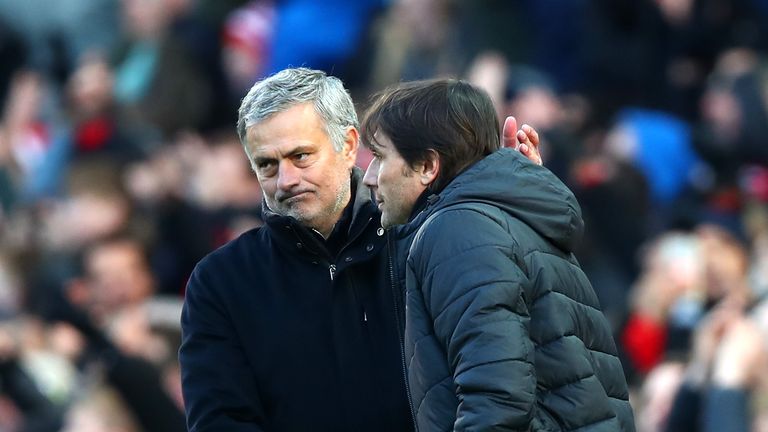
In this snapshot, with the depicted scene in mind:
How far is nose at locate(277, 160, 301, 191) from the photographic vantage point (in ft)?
13.2

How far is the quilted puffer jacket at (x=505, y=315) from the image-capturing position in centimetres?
326

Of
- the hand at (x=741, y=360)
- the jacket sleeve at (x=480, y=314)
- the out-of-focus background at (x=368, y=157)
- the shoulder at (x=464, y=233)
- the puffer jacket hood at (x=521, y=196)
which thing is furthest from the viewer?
the out-of-focus background at (x=368, y=157)

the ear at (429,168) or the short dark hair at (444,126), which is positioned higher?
the short dark hair at (444,126)

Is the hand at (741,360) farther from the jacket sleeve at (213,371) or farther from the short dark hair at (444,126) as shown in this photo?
the short dark hair at (444,126)

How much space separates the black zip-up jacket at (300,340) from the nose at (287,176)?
0.27 ft

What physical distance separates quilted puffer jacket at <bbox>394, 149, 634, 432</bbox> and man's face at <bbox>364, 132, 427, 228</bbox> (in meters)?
0.09

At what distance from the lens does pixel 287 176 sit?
401 centimetres

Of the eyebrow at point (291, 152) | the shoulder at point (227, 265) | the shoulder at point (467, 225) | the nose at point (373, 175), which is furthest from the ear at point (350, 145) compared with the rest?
the shoulder at point (467, 225)

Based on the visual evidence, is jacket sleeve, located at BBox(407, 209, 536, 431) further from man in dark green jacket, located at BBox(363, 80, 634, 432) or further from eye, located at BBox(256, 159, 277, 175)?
eye, located at BBox(256, 159, 277, 175)

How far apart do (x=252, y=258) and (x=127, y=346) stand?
3394 mm

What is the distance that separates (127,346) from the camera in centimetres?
741

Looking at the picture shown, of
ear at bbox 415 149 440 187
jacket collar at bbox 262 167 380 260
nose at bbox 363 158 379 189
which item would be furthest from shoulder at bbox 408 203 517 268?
jacket collar at bbox 262 167 380 260

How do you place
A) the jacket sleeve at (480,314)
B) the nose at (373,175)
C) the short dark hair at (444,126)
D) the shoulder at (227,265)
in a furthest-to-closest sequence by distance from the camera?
the shoulder at (227,265) → the nose at (373,175) → the short dark hair at (444,126) → the jacket sleeve at (480,314)

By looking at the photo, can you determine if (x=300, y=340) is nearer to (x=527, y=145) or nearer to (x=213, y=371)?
(x=213, y=371)
